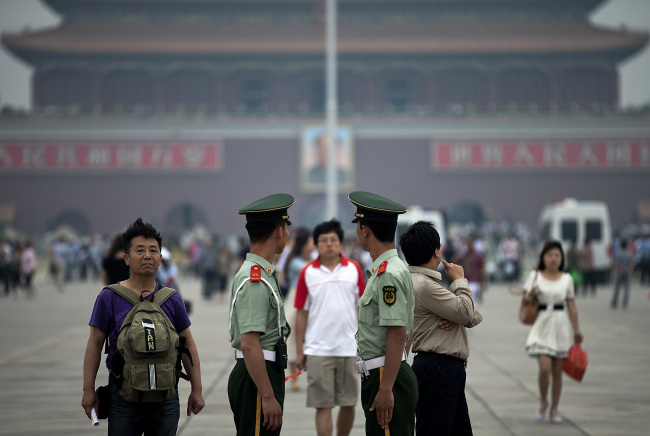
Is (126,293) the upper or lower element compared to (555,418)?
upper

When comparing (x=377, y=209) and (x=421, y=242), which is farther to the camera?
(x=421, y=242)

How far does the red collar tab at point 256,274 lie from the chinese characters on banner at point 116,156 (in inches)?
1325

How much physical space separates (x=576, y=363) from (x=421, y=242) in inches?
119

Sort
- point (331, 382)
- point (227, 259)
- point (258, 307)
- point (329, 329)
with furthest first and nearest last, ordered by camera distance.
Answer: point (227, 259)
point (329, 329)
point (331, 382)
point (258, 307)

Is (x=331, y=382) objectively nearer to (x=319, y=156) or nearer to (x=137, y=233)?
(x=137, y=233)

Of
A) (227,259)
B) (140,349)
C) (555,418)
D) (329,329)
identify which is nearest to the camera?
(140,349)

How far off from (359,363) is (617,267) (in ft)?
42.6

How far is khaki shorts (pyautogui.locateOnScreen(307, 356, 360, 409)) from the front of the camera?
224 inches

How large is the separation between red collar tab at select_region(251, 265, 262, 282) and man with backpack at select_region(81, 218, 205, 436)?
37 centimetres

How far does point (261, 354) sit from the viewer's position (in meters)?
3.96

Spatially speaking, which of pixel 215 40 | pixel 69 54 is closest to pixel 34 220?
pixel 69 54

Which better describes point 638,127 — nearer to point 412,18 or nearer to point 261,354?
point 412,18

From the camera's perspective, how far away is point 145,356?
154 inches

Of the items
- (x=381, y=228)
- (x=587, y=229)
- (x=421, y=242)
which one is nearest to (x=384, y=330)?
(x=381, y=228)
